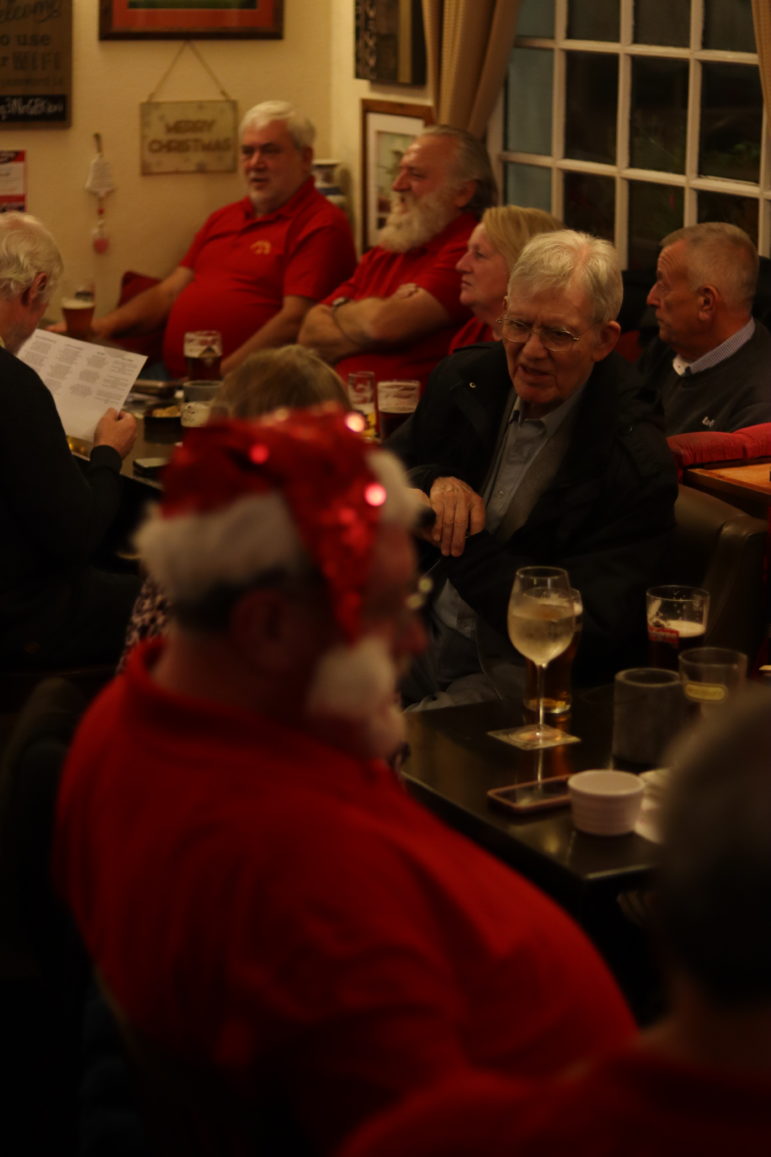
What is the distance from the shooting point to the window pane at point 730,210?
4230 millimetres

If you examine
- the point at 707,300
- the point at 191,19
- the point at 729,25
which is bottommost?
the point at 707,300

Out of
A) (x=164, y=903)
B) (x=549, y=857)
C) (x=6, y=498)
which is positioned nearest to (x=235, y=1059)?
(x=164, y=903)

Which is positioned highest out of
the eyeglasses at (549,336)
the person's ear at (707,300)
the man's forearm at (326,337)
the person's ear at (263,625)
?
the person's ear at (707,300)

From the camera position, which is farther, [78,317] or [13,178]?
[13,178]

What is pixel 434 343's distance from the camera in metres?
4.88

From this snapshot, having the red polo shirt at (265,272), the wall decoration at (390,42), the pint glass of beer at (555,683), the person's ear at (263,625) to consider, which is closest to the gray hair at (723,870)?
the person's ear at (263,625)

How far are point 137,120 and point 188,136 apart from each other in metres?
0.22

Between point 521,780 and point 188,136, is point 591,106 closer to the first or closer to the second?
point 188,136

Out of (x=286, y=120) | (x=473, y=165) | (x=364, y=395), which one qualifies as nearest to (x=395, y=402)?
(x=364, y=395)

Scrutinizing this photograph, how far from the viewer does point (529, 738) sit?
2.10 meters

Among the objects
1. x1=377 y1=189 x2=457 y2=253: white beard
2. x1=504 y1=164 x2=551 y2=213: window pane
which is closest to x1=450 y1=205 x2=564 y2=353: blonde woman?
x1=377 y1=189 x2=457 y2=253: white beard

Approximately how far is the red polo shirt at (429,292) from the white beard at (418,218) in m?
0.03

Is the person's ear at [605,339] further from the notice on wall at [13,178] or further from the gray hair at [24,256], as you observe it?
the notice on wall at [13,178]

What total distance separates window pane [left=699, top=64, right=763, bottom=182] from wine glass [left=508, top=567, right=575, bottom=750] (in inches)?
96.8
